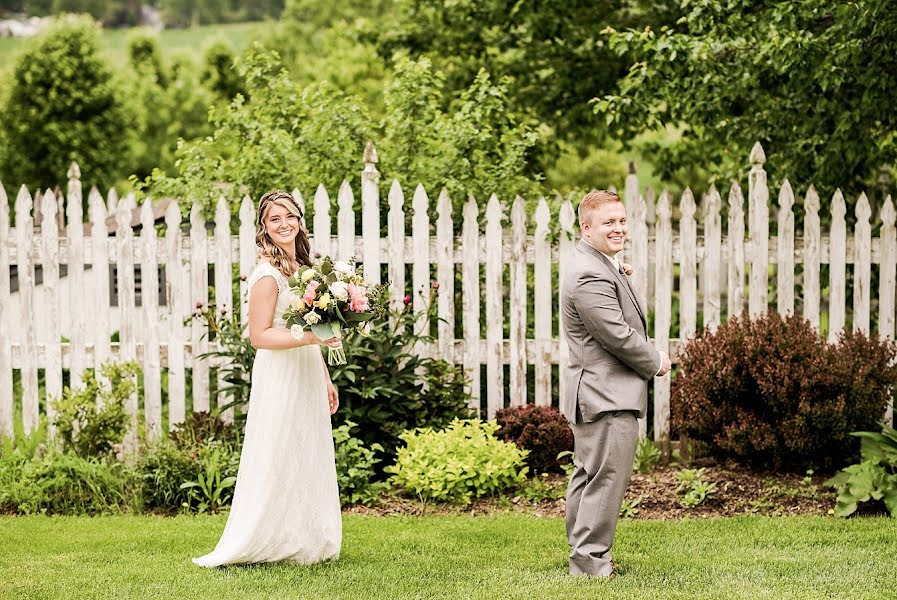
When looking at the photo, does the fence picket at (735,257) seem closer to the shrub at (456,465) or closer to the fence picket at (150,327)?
the shrub at (456,465)

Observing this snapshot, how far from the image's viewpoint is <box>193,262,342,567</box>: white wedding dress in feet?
16.9

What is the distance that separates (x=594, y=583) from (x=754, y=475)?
2476mm

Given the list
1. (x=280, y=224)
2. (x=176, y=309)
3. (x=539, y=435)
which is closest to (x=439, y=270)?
(x=539, y=435)

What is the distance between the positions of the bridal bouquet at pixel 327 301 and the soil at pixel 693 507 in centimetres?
199

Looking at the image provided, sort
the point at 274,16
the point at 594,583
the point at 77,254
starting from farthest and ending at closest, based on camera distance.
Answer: the point at 274,16
the point at 77,254
the point at 594,583

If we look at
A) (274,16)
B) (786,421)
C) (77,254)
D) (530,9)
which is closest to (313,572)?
(786,421)

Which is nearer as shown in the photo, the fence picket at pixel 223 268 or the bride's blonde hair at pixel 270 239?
the bride's blonde hair at pixel 270 239

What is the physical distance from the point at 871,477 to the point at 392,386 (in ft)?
10.0

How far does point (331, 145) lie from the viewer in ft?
27.3

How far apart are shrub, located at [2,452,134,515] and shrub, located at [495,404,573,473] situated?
2549 mm

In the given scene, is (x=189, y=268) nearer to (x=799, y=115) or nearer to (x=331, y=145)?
(x=331, y=145)

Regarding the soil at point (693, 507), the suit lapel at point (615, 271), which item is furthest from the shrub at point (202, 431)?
the suit lapel at point (615, 271)

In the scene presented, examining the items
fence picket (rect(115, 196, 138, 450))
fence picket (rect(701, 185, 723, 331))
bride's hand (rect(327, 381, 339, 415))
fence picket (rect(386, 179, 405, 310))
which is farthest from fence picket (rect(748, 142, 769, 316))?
fence picket (rect(115, 196, 138, 450))

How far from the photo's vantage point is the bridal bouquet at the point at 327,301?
15.9ft
